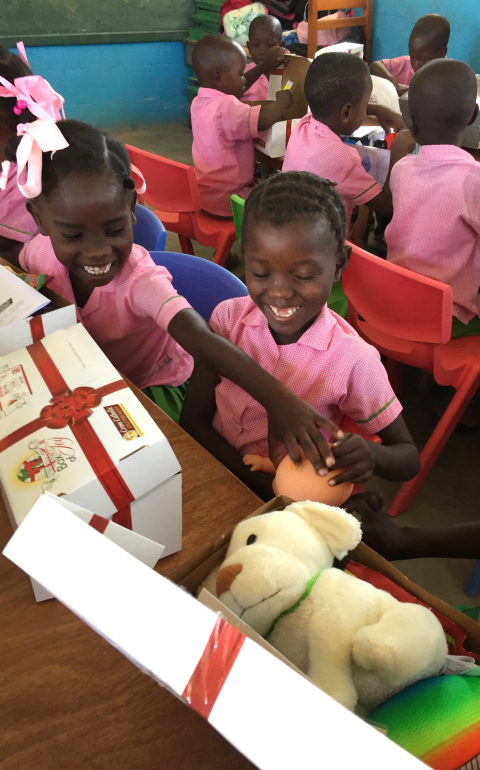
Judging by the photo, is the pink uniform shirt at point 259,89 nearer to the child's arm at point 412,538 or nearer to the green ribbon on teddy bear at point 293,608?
the child's arm at point 412,538

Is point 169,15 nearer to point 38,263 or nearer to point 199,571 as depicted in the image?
point 38,263

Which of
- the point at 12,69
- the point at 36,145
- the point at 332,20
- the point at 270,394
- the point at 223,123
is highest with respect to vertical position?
the point at 332,20

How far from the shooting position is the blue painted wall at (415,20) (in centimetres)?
329

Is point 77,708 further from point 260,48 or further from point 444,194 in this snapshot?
point 260,48

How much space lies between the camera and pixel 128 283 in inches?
45.2

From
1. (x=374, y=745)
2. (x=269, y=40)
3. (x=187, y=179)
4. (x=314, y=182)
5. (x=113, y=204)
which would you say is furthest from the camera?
(x=269, y=40)

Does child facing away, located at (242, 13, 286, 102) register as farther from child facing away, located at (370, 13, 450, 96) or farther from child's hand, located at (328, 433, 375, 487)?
child's hand, located at (328, 433, 375, 487)

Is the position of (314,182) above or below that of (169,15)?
below

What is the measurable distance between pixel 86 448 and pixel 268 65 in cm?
294

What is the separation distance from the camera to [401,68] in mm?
3275

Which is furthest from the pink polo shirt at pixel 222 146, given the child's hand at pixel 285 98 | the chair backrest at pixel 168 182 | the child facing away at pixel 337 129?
the child facing away at pixel 337 129

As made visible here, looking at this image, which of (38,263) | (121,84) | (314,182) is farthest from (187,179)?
(121,84)

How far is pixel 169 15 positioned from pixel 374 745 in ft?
21.0

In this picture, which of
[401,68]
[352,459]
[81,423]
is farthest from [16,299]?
[401,68]
